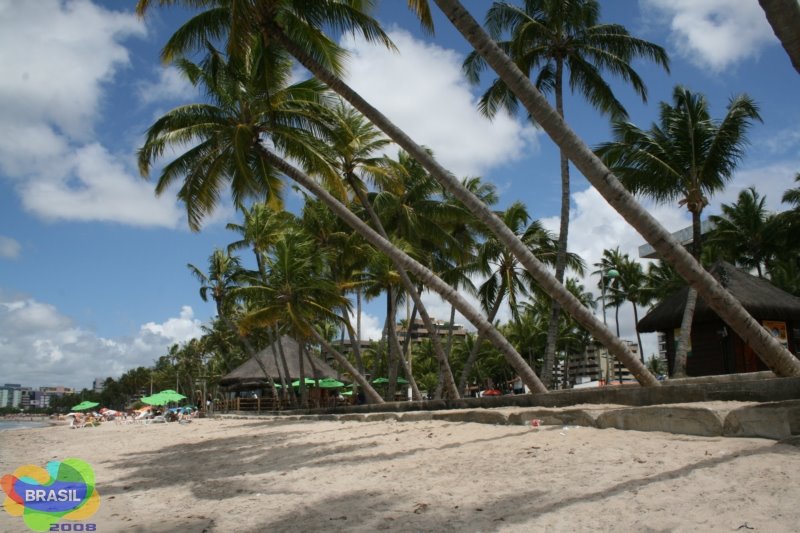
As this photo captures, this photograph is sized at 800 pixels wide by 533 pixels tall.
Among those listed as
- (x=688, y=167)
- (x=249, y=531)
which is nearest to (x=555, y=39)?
(x=688, y=167)

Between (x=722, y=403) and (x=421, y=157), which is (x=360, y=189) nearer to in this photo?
(x=421, y=157)

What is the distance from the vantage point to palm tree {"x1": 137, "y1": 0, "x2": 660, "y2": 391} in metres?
9.77

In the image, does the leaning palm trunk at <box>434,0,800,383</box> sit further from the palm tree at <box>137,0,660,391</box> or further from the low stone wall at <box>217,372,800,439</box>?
the palm tree at <box>137,0,660,391</box>

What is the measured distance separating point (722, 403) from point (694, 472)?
2.06 meters

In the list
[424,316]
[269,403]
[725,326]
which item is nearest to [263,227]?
[269,403]

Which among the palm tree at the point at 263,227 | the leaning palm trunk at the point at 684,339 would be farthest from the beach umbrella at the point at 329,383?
the leaning palm trunk at the point at 684,339

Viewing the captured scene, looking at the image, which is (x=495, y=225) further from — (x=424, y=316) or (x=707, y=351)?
(x=707, y=351)

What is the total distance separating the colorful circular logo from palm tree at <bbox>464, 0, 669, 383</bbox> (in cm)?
1177

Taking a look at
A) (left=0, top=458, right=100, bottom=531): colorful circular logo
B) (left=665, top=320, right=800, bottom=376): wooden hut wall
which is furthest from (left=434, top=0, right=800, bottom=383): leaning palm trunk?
(left=665, top=320, right=800, bottom=376): wooden hut wall

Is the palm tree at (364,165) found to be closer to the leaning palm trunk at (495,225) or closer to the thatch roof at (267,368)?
the leaning palm trunk at (495,225)

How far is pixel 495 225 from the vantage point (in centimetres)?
1030

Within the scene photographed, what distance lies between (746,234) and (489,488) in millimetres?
32564

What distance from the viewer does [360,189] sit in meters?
19.8

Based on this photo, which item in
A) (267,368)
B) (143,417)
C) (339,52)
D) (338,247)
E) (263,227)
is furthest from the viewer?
(143,417)
